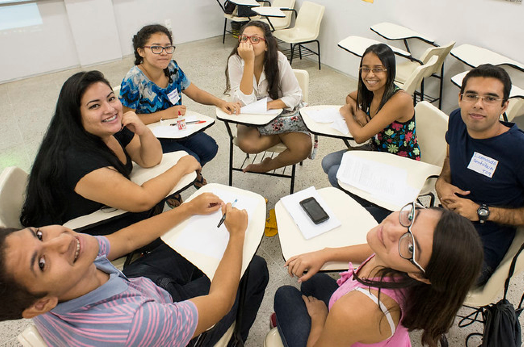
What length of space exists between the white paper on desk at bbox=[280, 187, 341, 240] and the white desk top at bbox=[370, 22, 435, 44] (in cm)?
257

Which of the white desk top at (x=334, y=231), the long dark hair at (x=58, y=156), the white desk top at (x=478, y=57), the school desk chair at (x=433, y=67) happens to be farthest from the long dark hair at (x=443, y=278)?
the school desk chair at (x=433, y=67)

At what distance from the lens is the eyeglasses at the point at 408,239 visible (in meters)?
0.88

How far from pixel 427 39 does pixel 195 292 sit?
3450mm

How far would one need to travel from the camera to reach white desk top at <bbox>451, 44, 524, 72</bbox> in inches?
109

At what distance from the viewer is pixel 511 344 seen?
50.0 inches

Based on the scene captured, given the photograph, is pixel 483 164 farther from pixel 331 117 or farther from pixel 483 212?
pixel 331 117

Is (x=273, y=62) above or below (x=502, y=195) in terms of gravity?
above

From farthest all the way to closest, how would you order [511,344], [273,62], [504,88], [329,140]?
[329,140], [273,62], [504,88], [511,344]

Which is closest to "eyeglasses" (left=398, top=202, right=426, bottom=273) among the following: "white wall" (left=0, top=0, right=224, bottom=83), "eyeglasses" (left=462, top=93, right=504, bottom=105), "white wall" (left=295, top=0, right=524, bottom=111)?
"eyeglasses" (left=462, top=93, right=504, bottom=105)

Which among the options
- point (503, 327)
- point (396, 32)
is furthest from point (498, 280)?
point (396, 32)

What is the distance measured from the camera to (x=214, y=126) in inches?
139

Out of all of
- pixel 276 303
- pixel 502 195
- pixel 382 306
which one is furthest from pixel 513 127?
pixel 276 303

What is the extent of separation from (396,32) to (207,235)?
3226 mm

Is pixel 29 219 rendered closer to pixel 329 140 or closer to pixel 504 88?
pixel 504 88
